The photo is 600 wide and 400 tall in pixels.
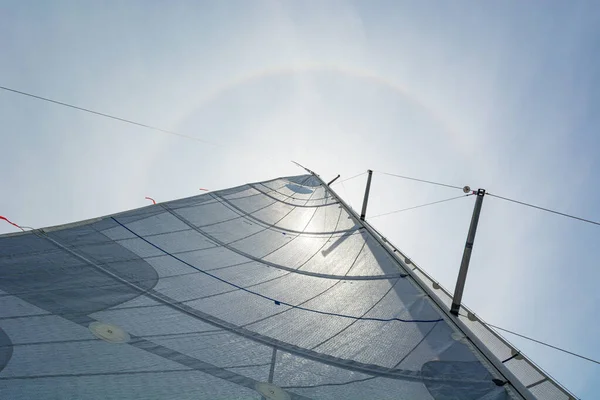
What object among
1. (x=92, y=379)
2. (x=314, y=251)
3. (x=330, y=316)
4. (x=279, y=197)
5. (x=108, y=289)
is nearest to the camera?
(x=92, y=379)

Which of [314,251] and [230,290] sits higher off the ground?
[314,251]

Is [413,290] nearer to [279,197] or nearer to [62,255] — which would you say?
[62,255]

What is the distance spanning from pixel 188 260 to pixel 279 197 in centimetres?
389

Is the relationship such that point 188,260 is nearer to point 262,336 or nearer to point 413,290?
point 262,336

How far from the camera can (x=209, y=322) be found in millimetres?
2945

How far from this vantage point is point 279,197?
7934mm

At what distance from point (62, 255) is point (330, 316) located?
2.40 metres

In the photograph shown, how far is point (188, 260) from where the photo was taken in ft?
13.7

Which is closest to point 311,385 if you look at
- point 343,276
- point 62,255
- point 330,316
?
point 330,316

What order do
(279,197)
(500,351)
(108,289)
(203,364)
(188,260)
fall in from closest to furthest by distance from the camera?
(203,364), (500,351), (108,289), (188,260), (279,197)

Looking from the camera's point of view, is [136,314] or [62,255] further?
[62,255]

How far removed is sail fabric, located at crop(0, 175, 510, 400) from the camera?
6.64 feet

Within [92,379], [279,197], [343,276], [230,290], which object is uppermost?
[279,197]

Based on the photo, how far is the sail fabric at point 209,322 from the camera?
2025mm
